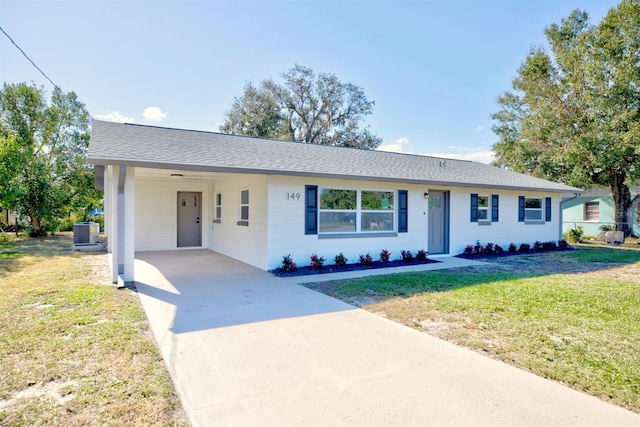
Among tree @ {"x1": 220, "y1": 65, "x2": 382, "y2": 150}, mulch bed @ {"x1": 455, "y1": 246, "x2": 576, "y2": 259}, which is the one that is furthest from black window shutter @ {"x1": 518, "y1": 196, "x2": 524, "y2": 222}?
tree @ {"x1": 220, "y1": 65, "x2": 382, "y2": 150}

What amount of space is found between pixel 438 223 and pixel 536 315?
21.7 feet

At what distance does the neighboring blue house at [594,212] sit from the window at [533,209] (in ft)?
26.1

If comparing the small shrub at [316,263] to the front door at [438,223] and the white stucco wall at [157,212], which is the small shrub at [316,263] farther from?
the white stucco wall at [157,212]

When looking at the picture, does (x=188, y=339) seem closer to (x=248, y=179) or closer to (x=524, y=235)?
(x=248, y=179)

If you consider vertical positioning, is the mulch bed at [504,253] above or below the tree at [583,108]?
below

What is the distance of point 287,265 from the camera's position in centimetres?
848

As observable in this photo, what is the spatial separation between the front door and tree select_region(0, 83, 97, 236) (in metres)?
15.5

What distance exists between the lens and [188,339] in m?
4.14

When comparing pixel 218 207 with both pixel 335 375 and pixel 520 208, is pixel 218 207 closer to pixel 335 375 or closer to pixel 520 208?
pixel 335 375

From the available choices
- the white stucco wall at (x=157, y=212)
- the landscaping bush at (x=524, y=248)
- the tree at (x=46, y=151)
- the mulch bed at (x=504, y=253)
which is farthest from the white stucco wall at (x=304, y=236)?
the tree at (x=46, y=151)

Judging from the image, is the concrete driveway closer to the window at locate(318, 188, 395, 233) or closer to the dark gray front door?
the window at locate(318, 188, 395, 233)

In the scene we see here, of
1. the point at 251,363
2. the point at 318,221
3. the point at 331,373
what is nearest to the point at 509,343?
the point at 331,373

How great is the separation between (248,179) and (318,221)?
2.19 metres

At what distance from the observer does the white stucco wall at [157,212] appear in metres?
12.3
